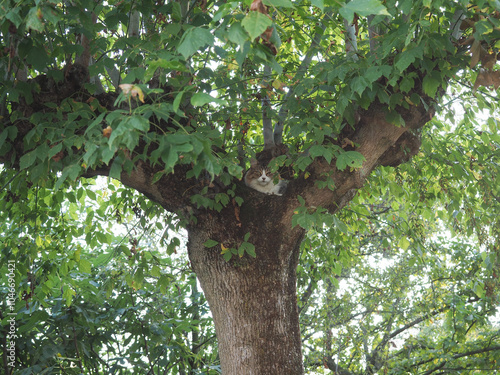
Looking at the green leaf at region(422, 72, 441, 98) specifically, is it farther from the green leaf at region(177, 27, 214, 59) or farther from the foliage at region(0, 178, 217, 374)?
the foliage at region(0, 178, 217, 374)

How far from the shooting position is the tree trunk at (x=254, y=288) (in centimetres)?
277

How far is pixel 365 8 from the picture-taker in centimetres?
146

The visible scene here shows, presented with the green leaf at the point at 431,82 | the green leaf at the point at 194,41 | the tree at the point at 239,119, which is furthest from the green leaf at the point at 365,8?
the green leaf at the point at 431,82

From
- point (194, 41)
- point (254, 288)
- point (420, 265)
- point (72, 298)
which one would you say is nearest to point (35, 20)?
point (194, 41)

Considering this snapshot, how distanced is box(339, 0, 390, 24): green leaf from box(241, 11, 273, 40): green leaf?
257 millimetres

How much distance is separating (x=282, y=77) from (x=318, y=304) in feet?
15.0

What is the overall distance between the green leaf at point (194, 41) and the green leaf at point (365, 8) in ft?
1.47

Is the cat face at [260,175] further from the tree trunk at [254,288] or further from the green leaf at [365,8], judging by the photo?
the green leaf at [365,8]

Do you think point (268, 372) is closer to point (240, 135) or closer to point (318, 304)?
point (240, 135)

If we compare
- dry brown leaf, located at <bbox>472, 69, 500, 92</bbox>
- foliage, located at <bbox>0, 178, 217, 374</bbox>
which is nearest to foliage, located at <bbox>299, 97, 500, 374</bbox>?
dry brown leaf, located at <bbox>472, 69, 500, 92</bbox>

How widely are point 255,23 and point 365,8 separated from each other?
35 cm

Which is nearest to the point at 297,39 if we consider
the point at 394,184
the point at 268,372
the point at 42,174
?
the point at 394,184

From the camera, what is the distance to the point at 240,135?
3.60 m

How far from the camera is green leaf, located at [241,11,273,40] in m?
1.39
